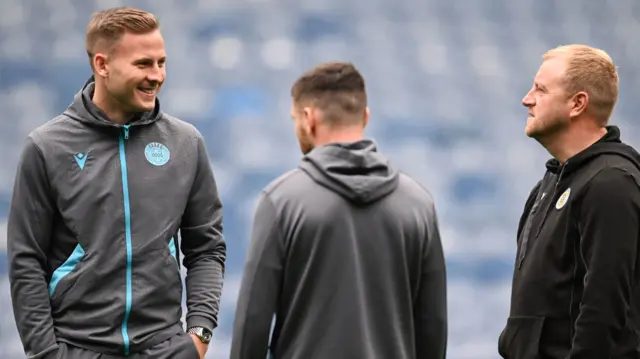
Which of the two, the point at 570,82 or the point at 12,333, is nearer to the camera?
the point at 570,82

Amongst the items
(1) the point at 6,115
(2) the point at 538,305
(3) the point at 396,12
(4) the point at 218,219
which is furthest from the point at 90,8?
(2) the point at 538,305

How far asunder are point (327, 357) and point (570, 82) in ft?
3.43

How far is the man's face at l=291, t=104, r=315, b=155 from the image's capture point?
2.71 metres

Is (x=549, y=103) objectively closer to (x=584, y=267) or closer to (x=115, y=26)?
(x=584, y=267)

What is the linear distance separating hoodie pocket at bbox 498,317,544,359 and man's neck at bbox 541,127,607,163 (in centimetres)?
45

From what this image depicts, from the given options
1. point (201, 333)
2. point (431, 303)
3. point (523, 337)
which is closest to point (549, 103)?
point (523, 337)

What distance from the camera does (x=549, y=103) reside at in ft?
10.4

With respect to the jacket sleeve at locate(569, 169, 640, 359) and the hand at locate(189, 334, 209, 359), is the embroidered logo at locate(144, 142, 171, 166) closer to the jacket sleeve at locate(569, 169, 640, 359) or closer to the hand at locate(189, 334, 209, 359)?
the hand at locate(189, 334, 209, 359)

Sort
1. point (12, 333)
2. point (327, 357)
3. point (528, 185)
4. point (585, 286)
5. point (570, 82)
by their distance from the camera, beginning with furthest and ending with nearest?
point (528, 185) < point (12, 333) < point (570, 82) < point (585, 286) < point (327, 357)

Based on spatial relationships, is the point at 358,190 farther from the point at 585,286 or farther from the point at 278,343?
the point at 585,286

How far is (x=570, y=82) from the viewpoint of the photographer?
316cm

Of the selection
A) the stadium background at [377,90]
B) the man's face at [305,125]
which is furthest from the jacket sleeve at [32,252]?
the stadium background at [377,90]

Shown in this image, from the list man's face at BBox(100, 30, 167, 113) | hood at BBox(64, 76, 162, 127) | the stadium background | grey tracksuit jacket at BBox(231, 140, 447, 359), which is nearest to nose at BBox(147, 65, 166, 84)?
man's face at BBox(100, 30, 167, 113)

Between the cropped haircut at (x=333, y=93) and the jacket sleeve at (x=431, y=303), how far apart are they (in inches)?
12.0
